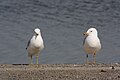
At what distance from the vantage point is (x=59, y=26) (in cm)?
2497

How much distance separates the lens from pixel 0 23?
86.4 feet

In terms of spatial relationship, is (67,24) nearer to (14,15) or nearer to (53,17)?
(53,17)

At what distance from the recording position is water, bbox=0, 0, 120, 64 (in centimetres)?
1883

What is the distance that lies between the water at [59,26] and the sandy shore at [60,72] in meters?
3.68

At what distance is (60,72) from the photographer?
43.5ft

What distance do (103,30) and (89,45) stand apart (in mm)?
9299

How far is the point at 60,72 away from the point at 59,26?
11796 millimetres

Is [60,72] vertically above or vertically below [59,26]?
below

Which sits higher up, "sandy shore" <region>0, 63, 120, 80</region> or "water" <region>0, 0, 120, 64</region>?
"water" <region>0, 0, 120, 64</region>

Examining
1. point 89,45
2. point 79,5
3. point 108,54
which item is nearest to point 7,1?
point 79,5

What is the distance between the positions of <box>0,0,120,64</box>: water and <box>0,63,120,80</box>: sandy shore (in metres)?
3.68

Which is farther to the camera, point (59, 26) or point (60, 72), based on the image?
point (59, 26)

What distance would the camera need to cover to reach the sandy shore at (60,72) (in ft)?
41.2

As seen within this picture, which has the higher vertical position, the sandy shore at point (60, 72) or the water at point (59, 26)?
the water at point (59, 26)
